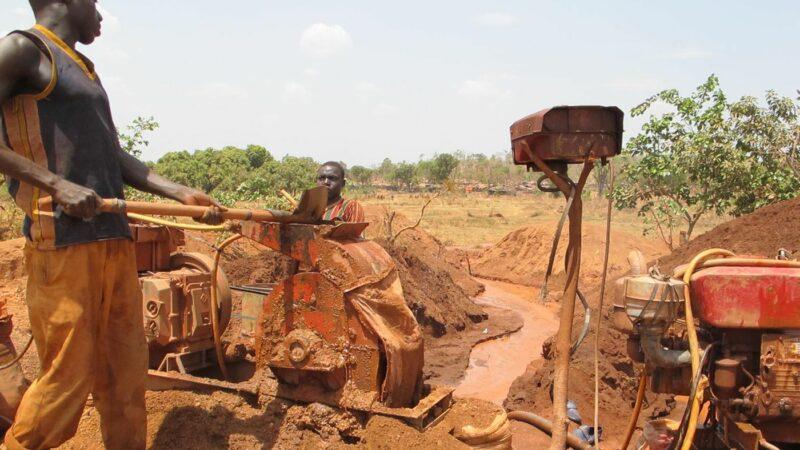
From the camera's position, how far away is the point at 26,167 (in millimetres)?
2652

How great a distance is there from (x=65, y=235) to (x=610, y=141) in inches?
93.9

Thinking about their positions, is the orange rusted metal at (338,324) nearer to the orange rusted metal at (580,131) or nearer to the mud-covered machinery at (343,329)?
the mud-covered machinery at (343,329)

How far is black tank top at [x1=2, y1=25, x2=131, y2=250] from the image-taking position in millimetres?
2814

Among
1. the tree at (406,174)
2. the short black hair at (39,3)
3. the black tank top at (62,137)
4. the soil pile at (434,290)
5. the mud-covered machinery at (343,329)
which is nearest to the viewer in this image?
the black tank top at (62,137)

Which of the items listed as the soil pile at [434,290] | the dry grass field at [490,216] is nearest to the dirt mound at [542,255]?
the soil pile at [434,290]

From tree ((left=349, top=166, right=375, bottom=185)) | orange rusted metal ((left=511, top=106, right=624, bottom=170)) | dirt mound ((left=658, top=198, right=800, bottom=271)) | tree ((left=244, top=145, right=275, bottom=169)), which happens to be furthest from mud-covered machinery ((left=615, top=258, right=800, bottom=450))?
tree ((left=349, top=166, right=375, bottom=185))

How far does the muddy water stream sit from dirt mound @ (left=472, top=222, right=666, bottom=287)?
5.50 ft

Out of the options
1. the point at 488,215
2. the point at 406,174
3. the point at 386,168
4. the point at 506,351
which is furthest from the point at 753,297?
the point at 386,168

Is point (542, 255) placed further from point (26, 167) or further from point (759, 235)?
point (26, 167)

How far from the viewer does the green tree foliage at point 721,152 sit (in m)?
11.7

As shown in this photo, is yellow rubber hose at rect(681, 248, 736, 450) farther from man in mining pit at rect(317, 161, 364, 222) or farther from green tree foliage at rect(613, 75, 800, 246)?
green tree foliage at rect(613, 75, 800, 246)

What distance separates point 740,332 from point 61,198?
3343 millimetres

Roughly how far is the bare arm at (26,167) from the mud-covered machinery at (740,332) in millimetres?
2574

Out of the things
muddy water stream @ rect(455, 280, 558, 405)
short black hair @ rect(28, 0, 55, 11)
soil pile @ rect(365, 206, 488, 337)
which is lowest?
muddy water stream @ rect(455, 280, 558, 405)
